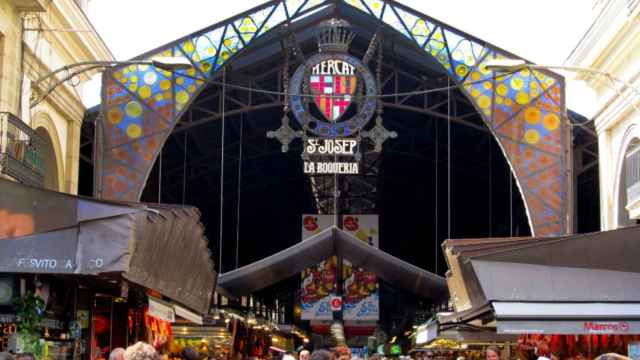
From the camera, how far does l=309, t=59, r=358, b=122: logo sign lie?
23.7 metres

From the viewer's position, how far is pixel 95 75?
25.9 m

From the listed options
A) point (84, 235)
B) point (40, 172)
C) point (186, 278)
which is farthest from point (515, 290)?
point (40, 172)

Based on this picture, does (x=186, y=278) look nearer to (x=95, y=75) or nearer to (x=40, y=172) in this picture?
(x=40, y=172)

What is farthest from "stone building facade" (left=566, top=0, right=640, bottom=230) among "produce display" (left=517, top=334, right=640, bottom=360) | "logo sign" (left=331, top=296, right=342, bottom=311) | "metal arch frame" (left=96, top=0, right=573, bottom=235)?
"logo sign" (left=331, top=296, right=342, bottom=311)

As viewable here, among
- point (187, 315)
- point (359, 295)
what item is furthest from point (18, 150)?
point (359, 295)

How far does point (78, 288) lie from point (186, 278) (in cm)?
267

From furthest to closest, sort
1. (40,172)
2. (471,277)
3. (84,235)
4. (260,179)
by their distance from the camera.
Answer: (260,179) → (40,172) → (471,277) → (84,235)

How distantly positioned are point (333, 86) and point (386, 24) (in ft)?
7.19

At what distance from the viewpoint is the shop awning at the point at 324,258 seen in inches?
1033

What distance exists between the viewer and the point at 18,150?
17188 millimetres

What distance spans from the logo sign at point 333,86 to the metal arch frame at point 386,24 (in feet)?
5.48

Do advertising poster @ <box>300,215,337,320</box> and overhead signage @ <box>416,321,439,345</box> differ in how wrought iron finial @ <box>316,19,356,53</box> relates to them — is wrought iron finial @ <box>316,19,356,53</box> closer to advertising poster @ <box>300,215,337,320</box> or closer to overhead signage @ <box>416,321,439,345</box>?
overhead signage @ <box>416,321,439,345</box>

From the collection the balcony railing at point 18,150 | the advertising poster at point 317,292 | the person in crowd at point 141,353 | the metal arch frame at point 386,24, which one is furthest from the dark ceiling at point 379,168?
the person in crowd at point 141,353

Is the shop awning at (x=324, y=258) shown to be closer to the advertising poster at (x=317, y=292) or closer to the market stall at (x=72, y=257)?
the advertising poster at (x=317, y=292)
